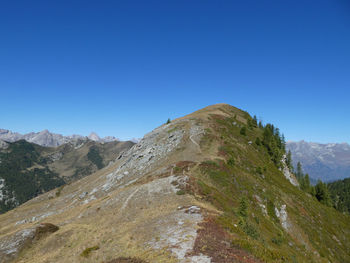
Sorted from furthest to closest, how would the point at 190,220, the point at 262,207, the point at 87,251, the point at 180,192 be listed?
the point at 262,207
the point at 180,192
the point at 190,220
the point at 87,251

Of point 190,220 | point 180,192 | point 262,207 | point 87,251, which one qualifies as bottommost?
point 262,207

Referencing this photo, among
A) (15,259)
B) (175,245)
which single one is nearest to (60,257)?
(15,259)

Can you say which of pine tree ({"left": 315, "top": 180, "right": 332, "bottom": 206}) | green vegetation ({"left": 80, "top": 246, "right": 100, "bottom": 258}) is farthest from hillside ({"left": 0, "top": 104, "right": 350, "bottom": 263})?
pine tree ({"left": 315, "top": 180, "right": 332, "bottom": 206})

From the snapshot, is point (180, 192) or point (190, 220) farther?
point (180, 192)

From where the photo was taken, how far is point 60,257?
25.1 metres

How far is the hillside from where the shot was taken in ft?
61.6

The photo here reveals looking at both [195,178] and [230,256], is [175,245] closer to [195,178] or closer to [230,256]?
[230,256]

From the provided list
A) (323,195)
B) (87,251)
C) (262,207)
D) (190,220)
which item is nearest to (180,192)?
(190,220)

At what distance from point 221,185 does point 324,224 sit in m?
42.4

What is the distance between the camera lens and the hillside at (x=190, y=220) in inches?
739

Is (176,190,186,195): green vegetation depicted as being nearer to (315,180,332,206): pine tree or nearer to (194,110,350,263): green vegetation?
(194,110,350,263): green vegetation

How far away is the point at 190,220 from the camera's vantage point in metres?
24.4

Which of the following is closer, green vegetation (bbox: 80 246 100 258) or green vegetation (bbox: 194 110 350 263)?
green vegetation (bbox: 80 246 100 258)

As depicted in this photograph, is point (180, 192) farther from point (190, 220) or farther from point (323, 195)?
point (323, 195)
